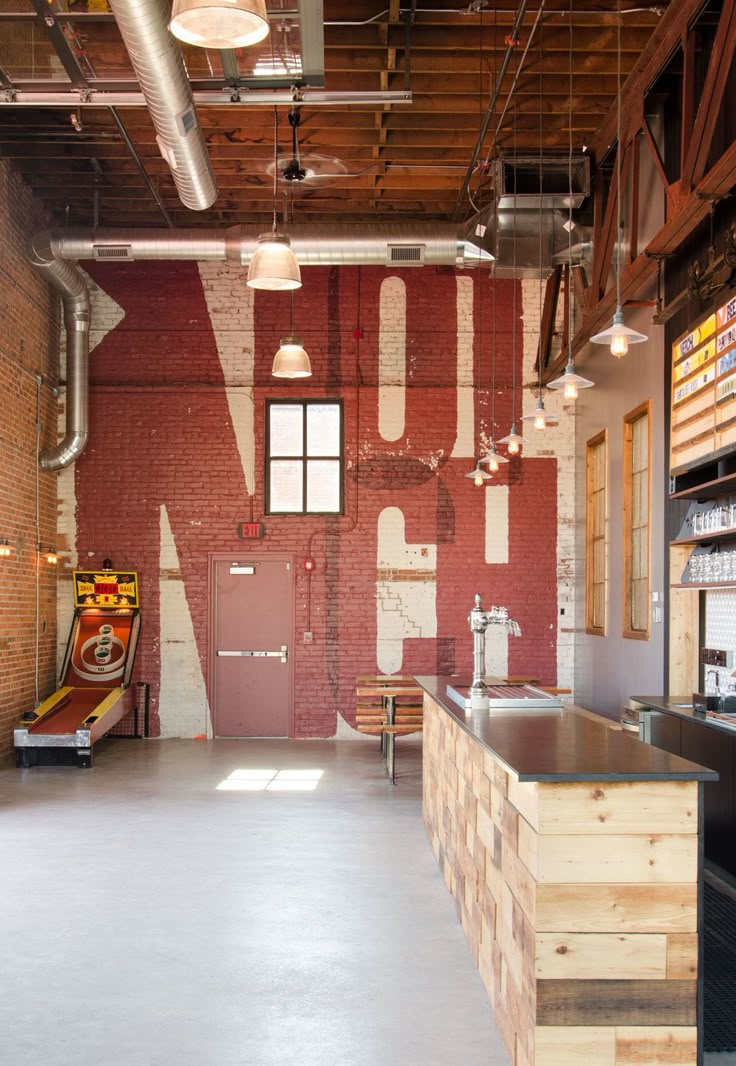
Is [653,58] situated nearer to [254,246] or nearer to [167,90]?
[167,90]

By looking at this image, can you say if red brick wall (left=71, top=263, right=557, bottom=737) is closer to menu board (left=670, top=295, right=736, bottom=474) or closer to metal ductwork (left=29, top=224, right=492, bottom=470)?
metal ductwork (left=29, top=224, right=492, bottom=470)

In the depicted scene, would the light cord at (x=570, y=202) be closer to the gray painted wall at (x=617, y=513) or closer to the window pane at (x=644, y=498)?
the gray painted wall at (x=617, y=513)

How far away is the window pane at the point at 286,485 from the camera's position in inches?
488

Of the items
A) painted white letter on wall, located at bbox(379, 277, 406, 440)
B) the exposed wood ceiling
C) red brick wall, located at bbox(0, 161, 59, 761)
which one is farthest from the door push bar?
the exposed wood ceiling

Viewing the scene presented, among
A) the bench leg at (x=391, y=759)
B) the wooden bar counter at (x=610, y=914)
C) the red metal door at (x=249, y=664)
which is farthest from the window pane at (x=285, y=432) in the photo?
the wooden bar counter at (x=610, y=914)

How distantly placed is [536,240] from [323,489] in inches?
165

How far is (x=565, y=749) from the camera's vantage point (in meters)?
3.77

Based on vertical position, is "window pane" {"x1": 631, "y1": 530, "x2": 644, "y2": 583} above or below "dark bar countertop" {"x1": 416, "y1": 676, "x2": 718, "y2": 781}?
above

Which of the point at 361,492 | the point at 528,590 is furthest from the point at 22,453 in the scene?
the point at 528,590

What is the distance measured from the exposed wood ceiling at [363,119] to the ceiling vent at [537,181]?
0.17 metres

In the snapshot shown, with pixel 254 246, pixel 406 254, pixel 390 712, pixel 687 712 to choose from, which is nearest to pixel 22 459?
pixel 254 246

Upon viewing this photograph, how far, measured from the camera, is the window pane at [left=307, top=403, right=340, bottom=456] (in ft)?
40.8

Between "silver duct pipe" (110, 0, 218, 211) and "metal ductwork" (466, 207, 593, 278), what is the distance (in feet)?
9.02

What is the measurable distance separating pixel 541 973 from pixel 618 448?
24.3 feet
